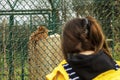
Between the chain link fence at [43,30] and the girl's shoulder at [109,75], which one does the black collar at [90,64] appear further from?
the chain link fence at [43,30]

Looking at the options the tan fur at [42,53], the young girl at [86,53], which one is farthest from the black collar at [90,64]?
the tan fur at [42,53]

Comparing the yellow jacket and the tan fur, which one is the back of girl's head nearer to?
the yellow jacket

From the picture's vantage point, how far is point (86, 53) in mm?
2133

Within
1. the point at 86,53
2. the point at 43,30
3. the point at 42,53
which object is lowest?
the point at 42,53

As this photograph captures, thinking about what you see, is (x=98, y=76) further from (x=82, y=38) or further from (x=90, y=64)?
(x=82, y=38)

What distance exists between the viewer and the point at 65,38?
2172mm

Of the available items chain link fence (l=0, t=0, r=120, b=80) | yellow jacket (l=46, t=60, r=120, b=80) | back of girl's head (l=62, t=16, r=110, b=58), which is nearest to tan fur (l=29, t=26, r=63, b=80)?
chain link fence (l=0, t=0, r=120, b=80)

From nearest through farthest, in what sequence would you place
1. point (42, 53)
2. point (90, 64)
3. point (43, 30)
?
point (90, 64) < point (42, 53) < point (43, 30)

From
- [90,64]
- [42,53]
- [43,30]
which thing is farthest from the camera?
[43,30]

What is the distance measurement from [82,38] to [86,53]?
0.08 metres

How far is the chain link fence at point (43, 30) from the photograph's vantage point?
15.4 feet

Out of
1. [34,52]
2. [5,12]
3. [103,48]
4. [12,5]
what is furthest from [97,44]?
[12,5]

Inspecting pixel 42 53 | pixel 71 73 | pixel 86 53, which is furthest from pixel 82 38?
pixel 42 53

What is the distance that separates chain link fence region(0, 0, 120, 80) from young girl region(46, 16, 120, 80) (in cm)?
237
